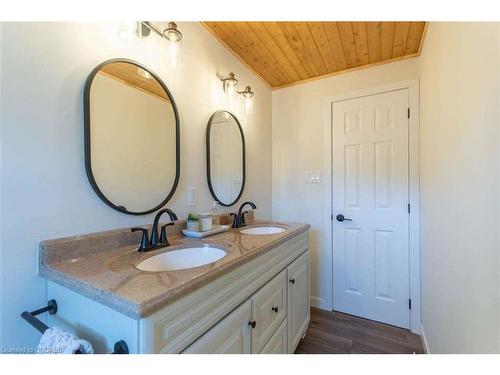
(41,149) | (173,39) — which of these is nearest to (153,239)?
(41,149)

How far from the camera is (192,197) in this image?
1514 millimetres

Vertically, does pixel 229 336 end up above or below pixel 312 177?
below

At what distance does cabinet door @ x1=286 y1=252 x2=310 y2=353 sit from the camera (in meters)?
1.44

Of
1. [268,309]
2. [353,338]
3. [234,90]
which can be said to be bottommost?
[353,338]

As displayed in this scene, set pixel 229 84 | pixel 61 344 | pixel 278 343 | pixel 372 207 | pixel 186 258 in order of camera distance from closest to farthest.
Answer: pixel 61 344, pixel 186 258, pixel 278 343, pixel 229 84, pixel 372 207

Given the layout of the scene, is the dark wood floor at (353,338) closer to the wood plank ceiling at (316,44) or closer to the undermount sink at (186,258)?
the undermount sink at (186,258)

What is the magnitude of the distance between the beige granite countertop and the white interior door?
4.09 ft

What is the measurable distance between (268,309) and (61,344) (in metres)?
0.86

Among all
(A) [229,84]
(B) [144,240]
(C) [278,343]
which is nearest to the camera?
(B) [144,240]

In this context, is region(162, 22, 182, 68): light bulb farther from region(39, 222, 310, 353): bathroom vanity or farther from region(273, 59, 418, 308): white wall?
region(273, 59, 418, 308): white wall

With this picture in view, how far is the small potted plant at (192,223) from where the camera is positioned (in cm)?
135

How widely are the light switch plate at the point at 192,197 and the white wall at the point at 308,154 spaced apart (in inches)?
46.2

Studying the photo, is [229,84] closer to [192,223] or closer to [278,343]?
[192,223]
